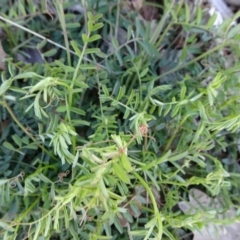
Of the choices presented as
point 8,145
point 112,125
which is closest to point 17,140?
point 8,145

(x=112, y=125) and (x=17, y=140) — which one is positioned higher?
(x=112, y=125)

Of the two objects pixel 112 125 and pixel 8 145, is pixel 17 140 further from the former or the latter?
pixel 112 125

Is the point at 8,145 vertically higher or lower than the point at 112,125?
lower

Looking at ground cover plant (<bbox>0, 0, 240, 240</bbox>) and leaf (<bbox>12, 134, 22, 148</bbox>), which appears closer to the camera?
ground cover plant (<bbox>0, 0, 240, 240</bbox>)

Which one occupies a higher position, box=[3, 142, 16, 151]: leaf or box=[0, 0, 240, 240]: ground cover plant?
box=[0, 0, 240, 240]: ground cover plant

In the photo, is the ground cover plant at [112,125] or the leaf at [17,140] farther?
the leaf at [17,140]

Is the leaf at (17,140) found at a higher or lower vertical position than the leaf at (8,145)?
higher

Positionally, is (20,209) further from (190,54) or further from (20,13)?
(190,54)

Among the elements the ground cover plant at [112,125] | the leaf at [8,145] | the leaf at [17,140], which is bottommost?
the leaf at [8,145]

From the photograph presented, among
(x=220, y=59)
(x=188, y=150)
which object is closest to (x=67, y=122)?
(x=188, y=150)
